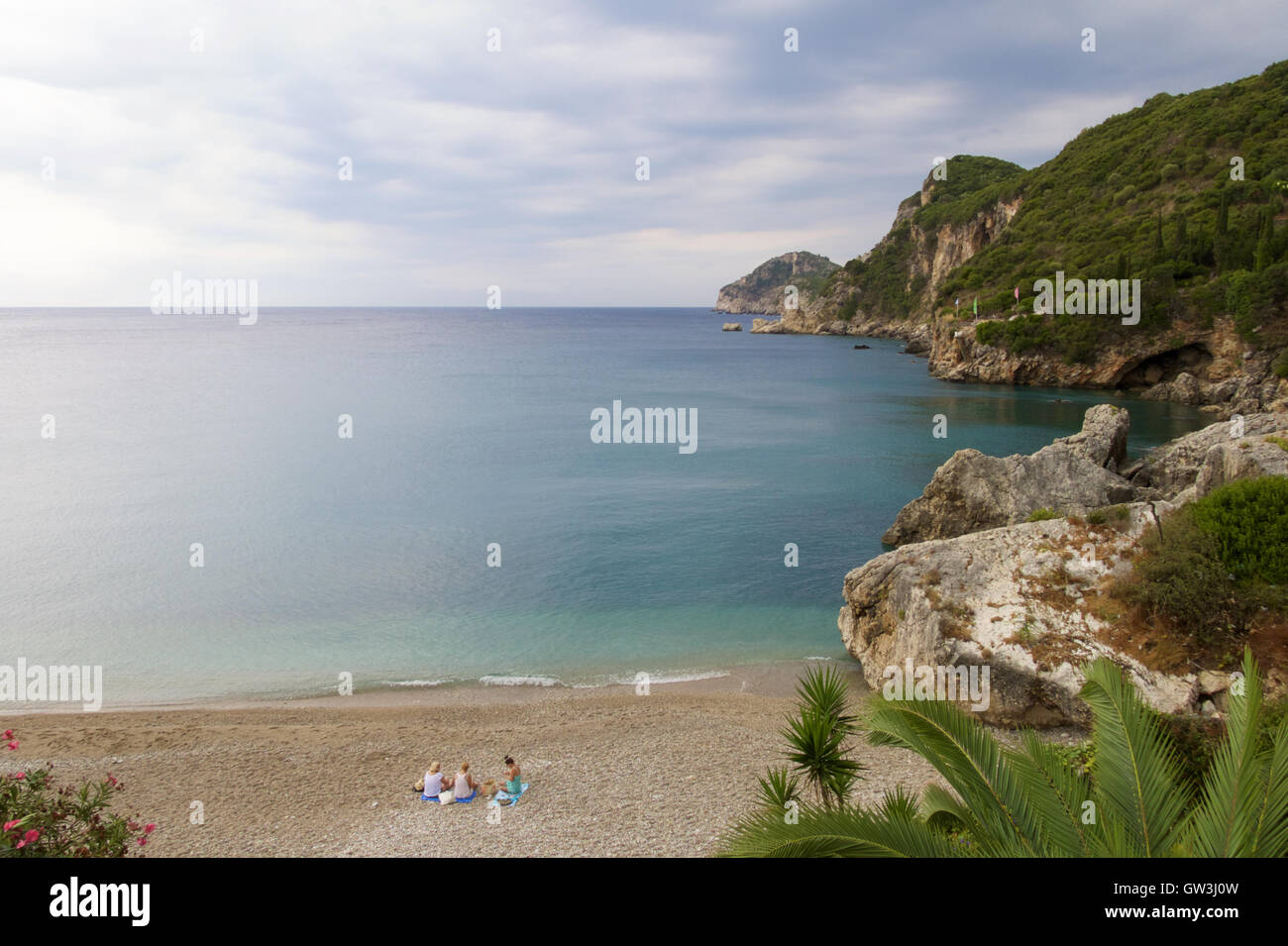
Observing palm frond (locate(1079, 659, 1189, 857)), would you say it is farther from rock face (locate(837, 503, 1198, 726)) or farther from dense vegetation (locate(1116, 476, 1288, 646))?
dense vegetation (locate(1116, 476, 1288, 646))

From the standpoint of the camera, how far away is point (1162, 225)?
6594cm

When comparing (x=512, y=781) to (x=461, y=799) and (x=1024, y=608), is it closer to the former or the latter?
(x=461, y=799)

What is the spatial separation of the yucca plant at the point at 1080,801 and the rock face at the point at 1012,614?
294 inches

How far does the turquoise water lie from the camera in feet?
65.6

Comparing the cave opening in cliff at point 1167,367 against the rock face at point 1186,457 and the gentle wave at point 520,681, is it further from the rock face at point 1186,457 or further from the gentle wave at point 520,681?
the gentle wave at point 520,681

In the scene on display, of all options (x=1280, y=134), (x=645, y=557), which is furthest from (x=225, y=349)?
(x=1280, y=134)

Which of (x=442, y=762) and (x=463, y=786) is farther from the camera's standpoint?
(x=442, y=762)

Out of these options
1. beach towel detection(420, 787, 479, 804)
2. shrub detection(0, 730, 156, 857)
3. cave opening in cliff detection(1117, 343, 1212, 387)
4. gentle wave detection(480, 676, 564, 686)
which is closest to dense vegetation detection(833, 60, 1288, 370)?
cave opening in cliff detection(1117, 343, 1212, 387)
